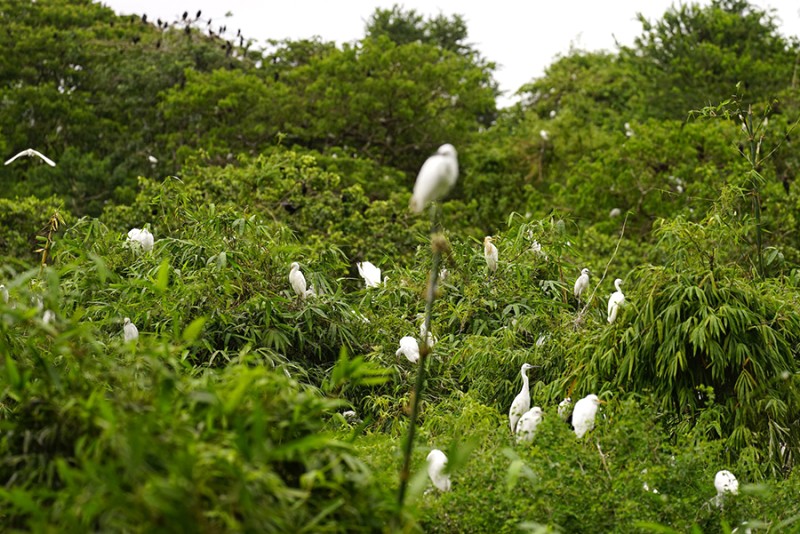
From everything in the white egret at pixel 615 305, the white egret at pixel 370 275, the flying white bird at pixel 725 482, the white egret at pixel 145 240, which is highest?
the white egret at pixel 615 305

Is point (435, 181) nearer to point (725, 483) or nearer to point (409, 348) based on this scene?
point (725, 483)

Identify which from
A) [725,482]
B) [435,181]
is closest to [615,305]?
[725,482]

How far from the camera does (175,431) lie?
1977 millimetres

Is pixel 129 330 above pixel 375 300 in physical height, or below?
below

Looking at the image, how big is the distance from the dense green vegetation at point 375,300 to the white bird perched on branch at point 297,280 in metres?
0.09

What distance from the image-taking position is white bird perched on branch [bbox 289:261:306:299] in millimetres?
6121

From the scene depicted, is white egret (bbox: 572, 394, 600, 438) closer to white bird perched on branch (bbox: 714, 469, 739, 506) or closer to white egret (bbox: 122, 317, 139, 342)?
white bird perched on branch (bbox: 714, 469, 739, 506)

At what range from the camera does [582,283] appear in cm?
638

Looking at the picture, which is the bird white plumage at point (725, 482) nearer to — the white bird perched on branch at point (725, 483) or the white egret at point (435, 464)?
the white bird perched on branch at point (725, 483)

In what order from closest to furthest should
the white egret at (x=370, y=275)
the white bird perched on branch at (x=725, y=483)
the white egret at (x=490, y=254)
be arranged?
the white bird perched on branch at (x=725, y=483) < the white egret at (x=490, y=254) < the white egret at (x=370, y=275)

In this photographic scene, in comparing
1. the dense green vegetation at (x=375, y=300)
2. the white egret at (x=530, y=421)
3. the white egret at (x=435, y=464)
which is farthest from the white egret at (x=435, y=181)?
the white egret at (x=530, y=421)

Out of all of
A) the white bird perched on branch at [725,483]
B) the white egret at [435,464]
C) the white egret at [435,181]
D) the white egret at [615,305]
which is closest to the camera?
the white egret at [435,181]

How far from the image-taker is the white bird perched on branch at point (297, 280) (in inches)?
241

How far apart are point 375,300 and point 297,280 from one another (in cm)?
88
